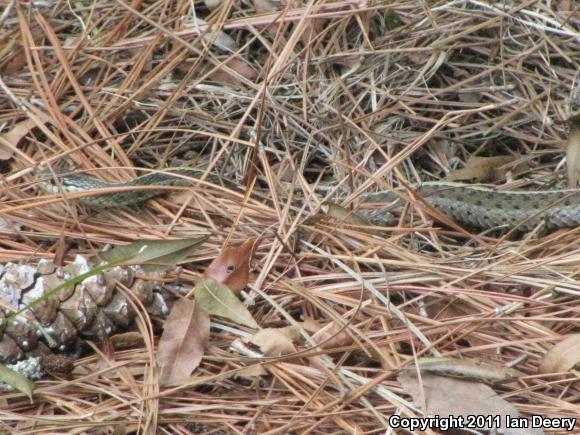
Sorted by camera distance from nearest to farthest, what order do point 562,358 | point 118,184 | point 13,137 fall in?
point 562,358 → point 118,184 → point 13,137

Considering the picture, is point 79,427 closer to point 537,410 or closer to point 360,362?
point 360,362

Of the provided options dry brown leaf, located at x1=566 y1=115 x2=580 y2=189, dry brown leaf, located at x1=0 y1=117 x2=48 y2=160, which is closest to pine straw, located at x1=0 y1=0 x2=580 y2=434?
dry brown leaf, located at x1=0 y1=117 x2=48 y2=160

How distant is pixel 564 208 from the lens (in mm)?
3619

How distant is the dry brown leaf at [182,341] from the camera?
2.79m

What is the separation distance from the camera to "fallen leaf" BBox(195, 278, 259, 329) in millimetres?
2926

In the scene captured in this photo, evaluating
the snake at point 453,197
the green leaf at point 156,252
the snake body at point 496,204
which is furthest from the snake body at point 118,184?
the snake body at point 496,204

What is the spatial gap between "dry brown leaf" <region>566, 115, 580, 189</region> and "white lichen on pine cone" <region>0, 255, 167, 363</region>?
6.18ft

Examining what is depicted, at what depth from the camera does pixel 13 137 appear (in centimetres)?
396

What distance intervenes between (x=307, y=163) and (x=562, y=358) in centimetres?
164

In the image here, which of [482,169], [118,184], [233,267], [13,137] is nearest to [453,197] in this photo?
[482,169]

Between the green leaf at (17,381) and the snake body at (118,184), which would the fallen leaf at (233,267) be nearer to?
the snake body at (118,184)

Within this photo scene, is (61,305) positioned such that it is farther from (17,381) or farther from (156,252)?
(156,252)

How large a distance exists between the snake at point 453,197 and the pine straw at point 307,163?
0.08 m

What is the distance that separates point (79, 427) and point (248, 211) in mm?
1234
